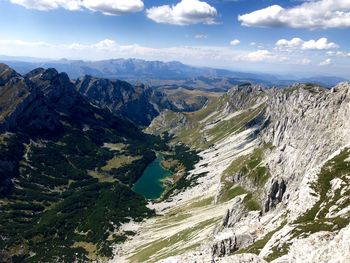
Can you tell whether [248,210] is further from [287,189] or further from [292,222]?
[292,222]

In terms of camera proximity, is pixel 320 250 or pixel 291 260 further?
pixel 291 260

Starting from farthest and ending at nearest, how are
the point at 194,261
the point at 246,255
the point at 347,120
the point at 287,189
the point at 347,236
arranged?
the point at 347,120, the point at 287,189, the point at 194,261, the point at 246,255, the point at 347,236

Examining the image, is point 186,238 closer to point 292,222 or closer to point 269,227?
point 269,227

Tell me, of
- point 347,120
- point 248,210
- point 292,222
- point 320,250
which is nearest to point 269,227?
point 292,222

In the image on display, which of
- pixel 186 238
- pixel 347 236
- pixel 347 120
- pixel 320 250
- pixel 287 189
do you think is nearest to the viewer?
pixel 347 236

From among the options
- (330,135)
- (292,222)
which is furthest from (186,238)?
(292,222)

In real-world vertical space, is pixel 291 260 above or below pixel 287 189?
above

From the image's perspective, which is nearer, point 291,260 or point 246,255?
point 291,260

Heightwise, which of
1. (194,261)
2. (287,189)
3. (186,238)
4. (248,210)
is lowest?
(186,238)

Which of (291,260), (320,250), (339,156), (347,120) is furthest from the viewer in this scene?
(347,120)
